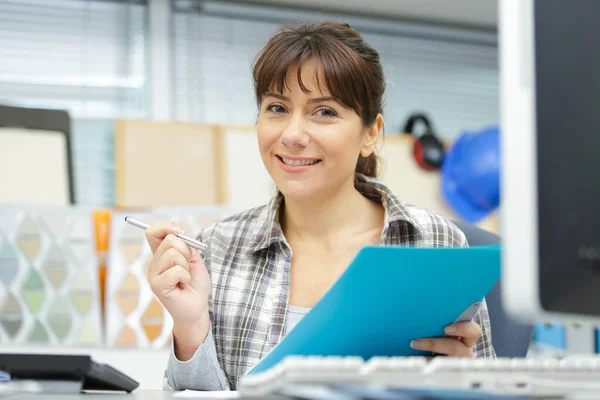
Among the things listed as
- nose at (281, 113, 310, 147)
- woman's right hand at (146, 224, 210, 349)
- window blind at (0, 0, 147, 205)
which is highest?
window blind at (0, 0, 147, 205)

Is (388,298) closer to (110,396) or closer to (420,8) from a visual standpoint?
(110,396)

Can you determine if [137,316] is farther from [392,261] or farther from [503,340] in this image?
[392,261]

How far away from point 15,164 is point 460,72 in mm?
2430

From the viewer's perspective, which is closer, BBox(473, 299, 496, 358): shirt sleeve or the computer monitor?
the computer monitor

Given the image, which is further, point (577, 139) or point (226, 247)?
point (226, 247)

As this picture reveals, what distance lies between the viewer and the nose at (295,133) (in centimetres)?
124

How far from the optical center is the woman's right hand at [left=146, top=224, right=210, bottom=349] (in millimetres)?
1001

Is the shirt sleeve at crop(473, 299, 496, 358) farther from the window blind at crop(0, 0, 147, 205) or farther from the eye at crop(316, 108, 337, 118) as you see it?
the window blind at crop(0, 0, 147, 205)

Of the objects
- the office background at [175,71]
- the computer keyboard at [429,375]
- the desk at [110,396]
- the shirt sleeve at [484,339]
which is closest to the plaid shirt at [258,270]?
the shirt sleeve at [484,339]

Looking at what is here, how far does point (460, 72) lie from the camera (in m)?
4.02

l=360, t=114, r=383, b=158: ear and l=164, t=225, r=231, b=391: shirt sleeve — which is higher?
l=360, t=114, r=383, b=158: ear

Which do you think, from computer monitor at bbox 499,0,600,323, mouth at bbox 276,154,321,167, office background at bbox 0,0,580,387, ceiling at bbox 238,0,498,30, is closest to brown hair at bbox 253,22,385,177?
mouth at bbox 276,154,321,167

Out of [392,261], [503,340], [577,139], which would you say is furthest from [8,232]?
[577,139]

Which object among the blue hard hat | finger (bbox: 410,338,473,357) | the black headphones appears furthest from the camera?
the black headphones
